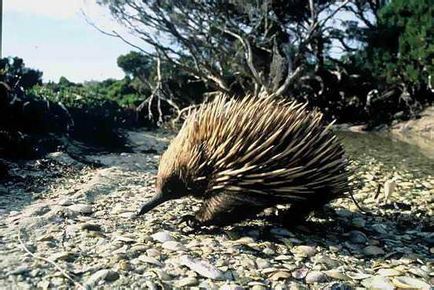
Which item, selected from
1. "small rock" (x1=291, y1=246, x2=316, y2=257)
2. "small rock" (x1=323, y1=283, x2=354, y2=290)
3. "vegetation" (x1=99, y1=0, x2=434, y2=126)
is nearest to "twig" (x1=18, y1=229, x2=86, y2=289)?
"small rock" (x1=323, y1=283, x2=354, y2=290)

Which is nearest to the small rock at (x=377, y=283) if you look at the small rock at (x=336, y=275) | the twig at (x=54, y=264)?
the small rock at (x=336, y=275)

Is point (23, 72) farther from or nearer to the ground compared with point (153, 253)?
farther from the ground

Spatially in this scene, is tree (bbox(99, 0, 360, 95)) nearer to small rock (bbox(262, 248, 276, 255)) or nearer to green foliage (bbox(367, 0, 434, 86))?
green foliage (bbox(367, 0, 434, 86))

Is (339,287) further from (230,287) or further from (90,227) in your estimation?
(90,227)

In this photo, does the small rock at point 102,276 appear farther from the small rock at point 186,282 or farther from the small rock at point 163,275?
the small rock at point 186,282

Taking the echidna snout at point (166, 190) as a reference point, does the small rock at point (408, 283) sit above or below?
below

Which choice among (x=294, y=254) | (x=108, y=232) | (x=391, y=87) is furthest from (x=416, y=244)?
(x=391, y=87)

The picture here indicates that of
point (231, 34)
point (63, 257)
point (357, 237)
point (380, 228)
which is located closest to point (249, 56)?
point (231, 34)
